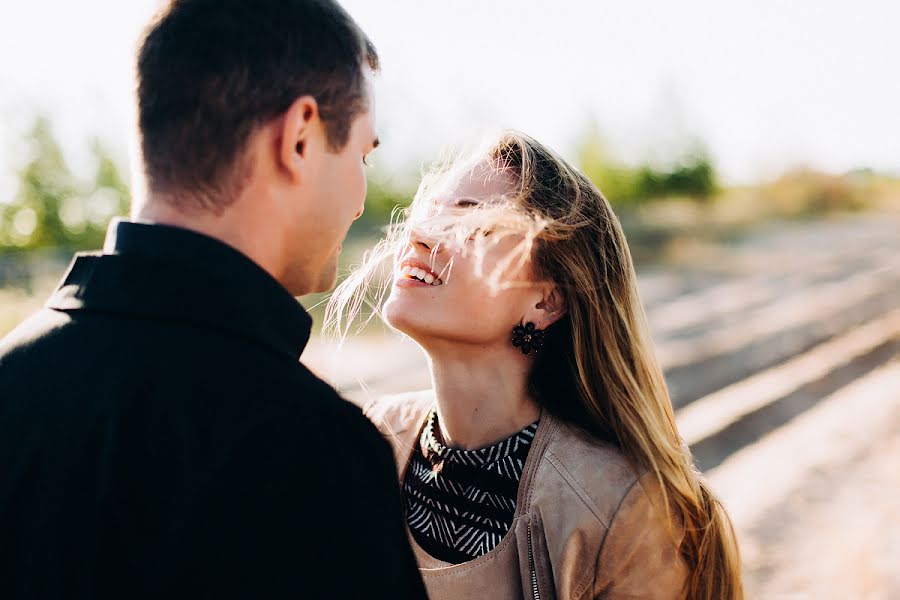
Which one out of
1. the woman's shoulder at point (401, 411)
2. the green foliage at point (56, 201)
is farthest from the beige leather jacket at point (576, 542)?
the green foliage at point (56, 201)

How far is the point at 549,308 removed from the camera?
234 centimetres

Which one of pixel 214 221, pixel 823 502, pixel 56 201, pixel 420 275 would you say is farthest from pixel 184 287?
pixel 56 201

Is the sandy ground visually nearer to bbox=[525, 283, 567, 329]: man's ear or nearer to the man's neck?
bbox=[525, 283, 567, 329]: man's ear

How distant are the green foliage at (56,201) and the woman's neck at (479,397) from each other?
489 inches

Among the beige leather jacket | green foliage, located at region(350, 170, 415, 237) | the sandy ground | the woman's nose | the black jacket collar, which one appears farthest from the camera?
green foliage, located at region(350, 170, 415, 237)

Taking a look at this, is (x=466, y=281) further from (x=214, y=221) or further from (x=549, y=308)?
(x=214, y=221)

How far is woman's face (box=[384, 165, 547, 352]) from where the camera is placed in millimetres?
2182

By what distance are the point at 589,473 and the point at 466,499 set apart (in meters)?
0.36

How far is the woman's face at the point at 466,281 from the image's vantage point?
218 cm

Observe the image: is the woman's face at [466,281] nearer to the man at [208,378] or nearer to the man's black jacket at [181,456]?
the man at [208,378]

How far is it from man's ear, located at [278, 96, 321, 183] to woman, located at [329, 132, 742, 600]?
83 cm

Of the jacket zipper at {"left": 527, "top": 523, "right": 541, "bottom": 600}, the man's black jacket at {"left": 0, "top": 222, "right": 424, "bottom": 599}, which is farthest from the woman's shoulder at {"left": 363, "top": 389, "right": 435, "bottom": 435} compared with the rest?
the man's black jacket at {"left": 0, "top": 222, "right": 424, "bottom": 599}

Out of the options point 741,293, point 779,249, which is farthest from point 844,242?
point 741,293

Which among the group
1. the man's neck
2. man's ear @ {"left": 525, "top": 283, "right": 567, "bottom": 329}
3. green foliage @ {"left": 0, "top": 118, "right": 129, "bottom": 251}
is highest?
the man's neck
